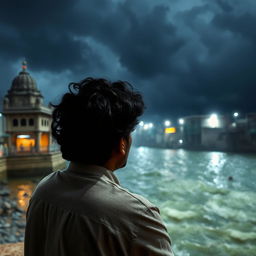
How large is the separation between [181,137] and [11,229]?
90879 mm

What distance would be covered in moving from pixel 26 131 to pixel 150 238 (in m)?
33.1

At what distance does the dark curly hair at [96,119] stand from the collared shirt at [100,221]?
0.14 metres

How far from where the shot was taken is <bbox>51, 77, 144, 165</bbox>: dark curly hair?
49.9 inches

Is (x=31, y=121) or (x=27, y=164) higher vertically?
(x=31, y=121)

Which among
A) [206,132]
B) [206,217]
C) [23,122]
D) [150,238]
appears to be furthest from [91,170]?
[206,132]

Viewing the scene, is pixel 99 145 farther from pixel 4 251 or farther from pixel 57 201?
pixel 4 251

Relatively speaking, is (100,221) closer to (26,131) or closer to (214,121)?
(26,131)

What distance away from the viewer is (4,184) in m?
21.2

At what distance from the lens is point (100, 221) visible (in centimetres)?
108

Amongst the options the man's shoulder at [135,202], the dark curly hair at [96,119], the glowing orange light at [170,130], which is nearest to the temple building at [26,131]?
the dark curly hair at [96,119]

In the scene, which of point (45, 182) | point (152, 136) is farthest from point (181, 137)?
point (45, 182)

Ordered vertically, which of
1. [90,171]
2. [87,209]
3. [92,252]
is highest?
[90,171]

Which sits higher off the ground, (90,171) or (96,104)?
(96,104)

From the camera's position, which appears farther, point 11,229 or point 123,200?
point 11,229
